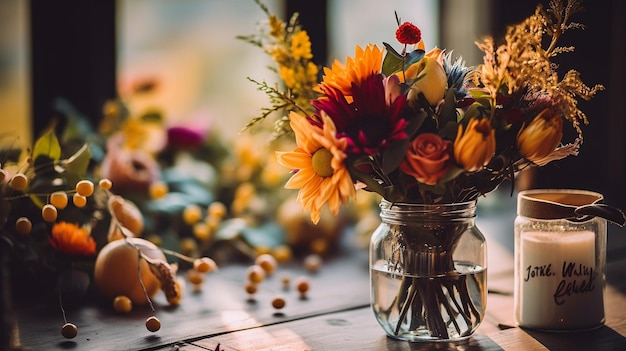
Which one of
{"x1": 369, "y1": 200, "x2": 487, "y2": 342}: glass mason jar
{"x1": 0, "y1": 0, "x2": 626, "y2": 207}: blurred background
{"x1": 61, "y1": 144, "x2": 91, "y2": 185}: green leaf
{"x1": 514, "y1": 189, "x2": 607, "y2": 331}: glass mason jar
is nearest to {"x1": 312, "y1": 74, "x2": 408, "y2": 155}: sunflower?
{"x1": 369, "y1": 200, "x2": 487, "y2": 342}: glass mason jar

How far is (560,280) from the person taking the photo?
0.91 meters

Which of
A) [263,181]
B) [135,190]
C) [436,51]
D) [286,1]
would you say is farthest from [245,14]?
[436,51]

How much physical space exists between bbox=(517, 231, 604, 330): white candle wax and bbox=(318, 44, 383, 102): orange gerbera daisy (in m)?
0.28

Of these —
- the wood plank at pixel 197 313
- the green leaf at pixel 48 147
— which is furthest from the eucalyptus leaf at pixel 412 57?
the green leaf at pixel 48 147

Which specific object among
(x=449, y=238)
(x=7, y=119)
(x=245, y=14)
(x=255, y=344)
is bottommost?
(x=255, y=344)

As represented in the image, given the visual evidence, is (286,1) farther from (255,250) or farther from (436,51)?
(436,51)

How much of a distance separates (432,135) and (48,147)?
0.56 m

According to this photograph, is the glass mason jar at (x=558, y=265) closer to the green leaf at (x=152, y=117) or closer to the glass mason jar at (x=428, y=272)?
the glass mason jar at (x=428, y=272)

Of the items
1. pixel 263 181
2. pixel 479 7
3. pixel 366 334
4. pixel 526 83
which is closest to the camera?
pixel 526 83

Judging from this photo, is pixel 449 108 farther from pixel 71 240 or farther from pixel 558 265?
pixel 71 240

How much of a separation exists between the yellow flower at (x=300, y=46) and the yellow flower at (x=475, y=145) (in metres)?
0.26

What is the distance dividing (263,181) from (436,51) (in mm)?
764

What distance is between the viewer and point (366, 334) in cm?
95

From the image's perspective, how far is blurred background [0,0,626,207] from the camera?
5.25 ft
